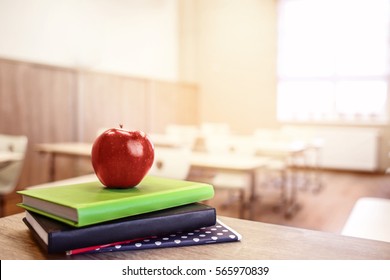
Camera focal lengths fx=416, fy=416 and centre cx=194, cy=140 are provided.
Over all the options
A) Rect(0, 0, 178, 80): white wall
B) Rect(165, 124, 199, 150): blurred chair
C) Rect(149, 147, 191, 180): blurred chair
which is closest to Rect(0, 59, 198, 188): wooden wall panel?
Rect(0, 0, 178, 80): white wall

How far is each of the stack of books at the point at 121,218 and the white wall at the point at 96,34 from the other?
4.51 m

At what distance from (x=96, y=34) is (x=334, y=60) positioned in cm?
415

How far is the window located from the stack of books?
7003mm

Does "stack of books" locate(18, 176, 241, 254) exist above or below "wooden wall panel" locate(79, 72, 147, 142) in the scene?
below

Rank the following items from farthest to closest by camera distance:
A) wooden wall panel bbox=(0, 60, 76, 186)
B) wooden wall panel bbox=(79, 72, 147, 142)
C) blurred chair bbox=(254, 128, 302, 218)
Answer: wooden wall panel bbox=(79, 72, 147, 142)
wooden wall panel bbox=(0, 60, 76, 186)
blurred chair bbox=(254, 128, 302, 218)

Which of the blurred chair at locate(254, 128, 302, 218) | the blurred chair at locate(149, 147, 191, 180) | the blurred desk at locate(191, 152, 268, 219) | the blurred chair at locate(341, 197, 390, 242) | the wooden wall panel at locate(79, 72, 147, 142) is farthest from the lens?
the wooden wall panel at locate(79, 72, 147, 142)

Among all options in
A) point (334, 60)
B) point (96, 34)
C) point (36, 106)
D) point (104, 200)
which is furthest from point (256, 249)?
point (334, 60)

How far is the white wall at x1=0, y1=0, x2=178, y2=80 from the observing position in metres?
4.84

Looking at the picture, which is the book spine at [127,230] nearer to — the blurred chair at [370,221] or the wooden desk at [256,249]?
the wooden desk at [256,249]

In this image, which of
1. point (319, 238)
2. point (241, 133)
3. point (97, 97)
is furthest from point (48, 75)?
point (319, 238)

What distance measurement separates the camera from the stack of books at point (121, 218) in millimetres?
610

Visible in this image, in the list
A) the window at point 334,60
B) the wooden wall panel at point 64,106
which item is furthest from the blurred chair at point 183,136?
the window at point 334,60

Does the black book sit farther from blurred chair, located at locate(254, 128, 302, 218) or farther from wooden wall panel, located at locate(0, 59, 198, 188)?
wooden wall panel, located at locate(0, 59, 198, 188)
